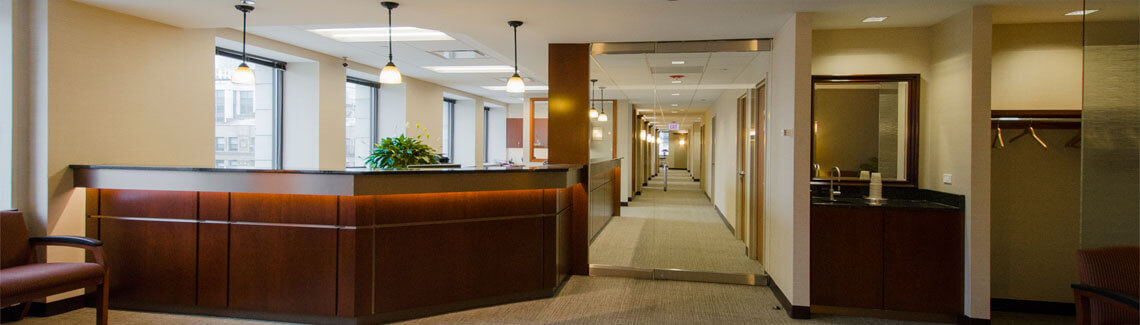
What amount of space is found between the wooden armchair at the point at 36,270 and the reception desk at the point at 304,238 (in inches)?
18.9

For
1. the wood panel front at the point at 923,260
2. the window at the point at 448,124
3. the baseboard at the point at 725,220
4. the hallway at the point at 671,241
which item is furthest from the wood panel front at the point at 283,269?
the window at the point at 448,124

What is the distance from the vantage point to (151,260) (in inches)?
165

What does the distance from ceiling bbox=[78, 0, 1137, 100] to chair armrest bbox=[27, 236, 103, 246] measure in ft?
6.10

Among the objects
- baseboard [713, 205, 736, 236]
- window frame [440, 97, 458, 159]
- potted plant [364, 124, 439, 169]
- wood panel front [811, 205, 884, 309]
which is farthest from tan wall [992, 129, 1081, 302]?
window frame [440, 97, 458, 159]

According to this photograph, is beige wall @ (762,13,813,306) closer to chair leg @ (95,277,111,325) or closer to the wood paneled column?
the wood paneled column

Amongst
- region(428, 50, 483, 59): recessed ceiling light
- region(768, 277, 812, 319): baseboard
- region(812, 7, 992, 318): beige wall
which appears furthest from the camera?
region(428, 50, 483, 59): recessed ceiling light

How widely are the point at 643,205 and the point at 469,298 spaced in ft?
24.3

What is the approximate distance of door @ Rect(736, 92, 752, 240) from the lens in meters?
6.46

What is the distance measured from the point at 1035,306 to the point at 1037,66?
2.02 m

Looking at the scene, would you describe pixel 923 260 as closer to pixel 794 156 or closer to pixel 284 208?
pixel 794 156

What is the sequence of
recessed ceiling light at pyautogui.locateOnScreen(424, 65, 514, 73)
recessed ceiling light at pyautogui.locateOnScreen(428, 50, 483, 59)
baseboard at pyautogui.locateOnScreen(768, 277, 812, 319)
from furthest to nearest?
recessed ceiling light at pyautogui.locateOnScreen(424, 65, 514, 73) → recessed ceiling light at pyautogui.locateOnScreen(428, 50, 483, 59) → baseboard at pyautogui.locateOnScreen(768, 277, 812, 319)

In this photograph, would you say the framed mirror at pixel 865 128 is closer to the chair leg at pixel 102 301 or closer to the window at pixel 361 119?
the chair leg at pixel 102 301

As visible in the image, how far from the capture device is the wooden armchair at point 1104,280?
105 inches

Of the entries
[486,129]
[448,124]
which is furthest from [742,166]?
[486,129]
